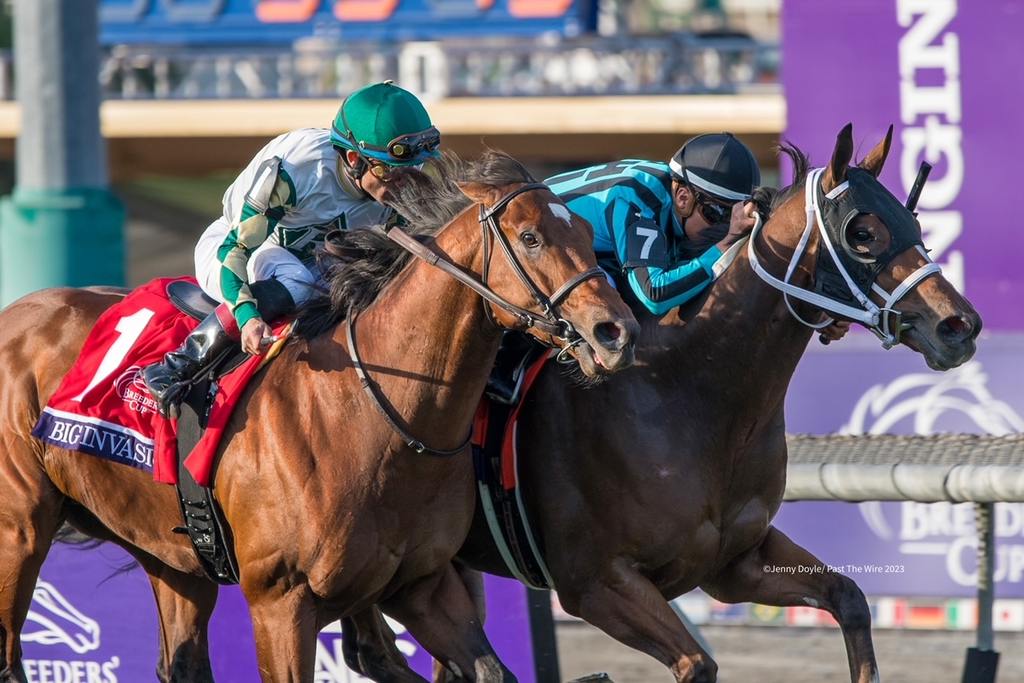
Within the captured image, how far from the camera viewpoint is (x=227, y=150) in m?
15.8

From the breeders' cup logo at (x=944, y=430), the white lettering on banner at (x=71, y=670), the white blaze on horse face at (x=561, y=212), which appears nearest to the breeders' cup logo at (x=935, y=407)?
the breeders' cup logo at (x=944, y=430)

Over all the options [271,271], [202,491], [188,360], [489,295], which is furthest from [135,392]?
[489,295]

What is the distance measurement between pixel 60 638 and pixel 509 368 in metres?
2.03

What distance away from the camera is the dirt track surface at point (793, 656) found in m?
6.63

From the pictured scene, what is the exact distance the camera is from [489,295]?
3658 millimetres

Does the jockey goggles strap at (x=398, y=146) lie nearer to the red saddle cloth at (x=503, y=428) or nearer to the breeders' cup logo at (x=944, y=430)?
the red saddle cloth at (x=503, y=428)

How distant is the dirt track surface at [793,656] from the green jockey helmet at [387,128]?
3.12 metres

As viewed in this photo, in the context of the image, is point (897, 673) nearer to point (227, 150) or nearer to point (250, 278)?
point (250, 278)

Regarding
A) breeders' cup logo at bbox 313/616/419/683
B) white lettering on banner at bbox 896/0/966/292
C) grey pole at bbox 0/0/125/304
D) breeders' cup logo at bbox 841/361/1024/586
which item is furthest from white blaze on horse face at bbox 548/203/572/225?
white lettering on banner at bbox 896/0/966/292

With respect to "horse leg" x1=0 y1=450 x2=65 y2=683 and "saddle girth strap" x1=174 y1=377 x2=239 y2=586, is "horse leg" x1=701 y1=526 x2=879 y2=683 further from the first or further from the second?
"horse leg" x1=0 y1=450 x2=65 y2=683

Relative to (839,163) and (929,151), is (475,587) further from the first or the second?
(929,151)

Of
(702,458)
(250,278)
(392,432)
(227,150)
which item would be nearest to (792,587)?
(702,458)

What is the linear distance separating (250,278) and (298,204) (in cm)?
26

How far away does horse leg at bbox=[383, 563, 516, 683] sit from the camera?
13.2 feet
